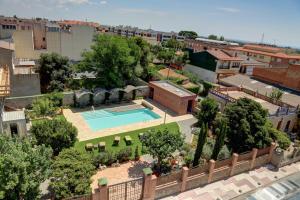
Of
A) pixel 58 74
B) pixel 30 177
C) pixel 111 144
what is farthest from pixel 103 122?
pixel 30 177

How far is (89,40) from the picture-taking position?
49156mm

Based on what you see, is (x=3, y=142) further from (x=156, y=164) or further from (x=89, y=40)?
(x=89, y=40)

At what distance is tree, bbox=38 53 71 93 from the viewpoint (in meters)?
30.2

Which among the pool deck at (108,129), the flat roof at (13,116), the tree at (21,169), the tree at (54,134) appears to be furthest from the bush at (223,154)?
the flat roof at (13,116)

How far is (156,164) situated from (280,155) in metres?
10.4

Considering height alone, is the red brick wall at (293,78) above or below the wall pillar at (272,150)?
above

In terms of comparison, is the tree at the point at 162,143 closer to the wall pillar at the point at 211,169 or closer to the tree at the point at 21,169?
the wall pillar at the point at 211,169

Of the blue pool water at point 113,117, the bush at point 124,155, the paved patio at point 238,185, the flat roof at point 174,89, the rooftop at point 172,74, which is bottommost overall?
the blue pool water at point 113,117

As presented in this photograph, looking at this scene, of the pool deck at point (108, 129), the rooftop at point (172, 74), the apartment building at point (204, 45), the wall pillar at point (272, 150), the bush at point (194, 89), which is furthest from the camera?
the apartment building at point (204, 45)

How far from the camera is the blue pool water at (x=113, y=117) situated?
25.5 m

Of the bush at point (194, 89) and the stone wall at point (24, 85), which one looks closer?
the stone wall at point (24, 85)

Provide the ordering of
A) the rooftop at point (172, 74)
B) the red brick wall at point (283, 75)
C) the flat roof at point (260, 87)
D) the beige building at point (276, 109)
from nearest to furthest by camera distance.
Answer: the beige building at point (276, 109) < the flat roof at point (260, 87) < the red brick wall at point (283, 75) < the rooftop at point (172, 74)

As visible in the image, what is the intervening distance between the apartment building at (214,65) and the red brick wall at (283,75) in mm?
6608

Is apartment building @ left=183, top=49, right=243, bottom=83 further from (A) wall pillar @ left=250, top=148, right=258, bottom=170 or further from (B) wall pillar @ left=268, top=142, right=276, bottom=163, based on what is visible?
(A) wall pillar @ left=250, top=148, right=258, bottom=170
